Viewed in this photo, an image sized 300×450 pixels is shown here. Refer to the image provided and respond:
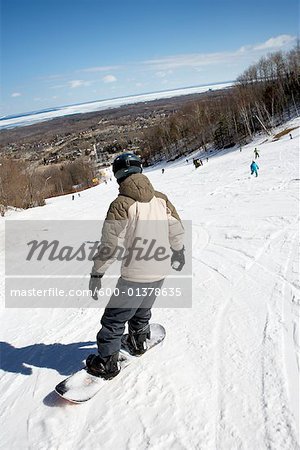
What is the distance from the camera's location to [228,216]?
37.2ft

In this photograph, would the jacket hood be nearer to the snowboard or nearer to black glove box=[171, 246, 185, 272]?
black glove box=[171, 246, 185, 272]

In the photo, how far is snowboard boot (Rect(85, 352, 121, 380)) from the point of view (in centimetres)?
357

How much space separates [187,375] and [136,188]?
195 centimetres

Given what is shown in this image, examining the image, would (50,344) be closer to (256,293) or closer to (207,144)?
(256,293)

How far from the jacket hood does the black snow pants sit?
810 mm

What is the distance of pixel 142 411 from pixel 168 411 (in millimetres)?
237

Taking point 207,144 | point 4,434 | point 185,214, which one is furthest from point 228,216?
point 207,144

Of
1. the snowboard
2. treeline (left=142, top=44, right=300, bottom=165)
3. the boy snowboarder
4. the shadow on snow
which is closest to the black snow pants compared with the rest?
the boy snowboarder

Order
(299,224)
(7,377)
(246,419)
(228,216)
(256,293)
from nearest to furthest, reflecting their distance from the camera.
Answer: (246,419)
(7,377)
(256,293)
(299,224)
(228,216)

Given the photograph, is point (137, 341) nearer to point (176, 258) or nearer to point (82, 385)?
point (82, 385)

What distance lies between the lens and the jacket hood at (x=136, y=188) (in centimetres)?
313

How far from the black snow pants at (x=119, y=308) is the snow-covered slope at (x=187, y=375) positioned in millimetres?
494

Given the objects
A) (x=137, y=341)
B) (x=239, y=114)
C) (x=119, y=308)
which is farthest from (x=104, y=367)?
(x=239, y=114)

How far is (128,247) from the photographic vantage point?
3.31 meters
